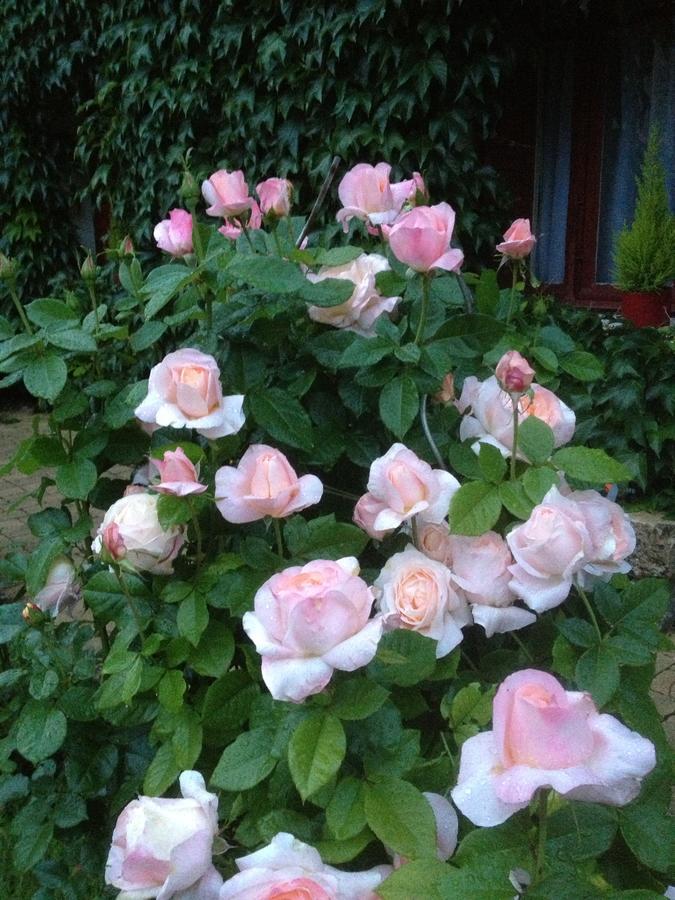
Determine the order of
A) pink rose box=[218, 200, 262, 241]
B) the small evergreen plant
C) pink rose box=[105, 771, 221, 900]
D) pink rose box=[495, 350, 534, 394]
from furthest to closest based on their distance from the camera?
the small evergreen plant
pink rose box=[218, 200, 262, 241]
pink rose box=[495, 350, 534, 394]
pink rose box=[105, 771, 221, 900]

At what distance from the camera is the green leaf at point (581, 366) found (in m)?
1.10

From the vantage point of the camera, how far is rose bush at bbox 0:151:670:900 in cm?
66

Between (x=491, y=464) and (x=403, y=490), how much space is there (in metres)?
0.09

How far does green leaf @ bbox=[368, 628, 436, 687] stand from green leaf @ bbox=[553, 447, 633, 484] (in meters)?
0.23

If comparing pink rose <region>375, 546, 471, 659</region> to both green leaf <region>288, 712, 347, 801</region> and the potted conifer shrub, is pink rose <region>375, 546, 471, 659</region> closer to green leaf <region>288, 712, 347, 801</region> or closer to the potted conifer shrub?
green leaf <region>288, 712, 347, 801</region>

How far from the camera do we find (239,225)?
4.22 feet

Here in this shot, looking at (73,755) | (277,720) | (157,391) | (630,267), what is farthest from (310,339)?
(630,267)

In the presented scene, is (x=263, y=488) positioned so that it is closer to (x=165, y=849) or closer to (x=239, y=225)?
(x=165, y=849)

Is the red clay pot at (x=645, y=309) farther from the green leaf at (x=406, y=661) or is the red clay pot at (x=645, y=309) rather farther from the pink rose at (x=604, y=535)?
the green leaf at (x=406, y=661)

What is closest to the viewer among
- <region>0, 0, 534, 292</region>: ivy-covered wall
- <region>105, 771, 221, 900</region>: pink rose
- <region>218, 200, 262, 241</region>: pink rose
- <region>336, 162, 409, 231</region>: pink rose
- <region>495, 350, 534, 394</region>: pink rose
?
<region>105, 771, 221, 900</region>: pink rose

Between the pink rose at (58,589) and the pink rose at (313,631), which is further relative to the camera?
the pink rose at (58,589)

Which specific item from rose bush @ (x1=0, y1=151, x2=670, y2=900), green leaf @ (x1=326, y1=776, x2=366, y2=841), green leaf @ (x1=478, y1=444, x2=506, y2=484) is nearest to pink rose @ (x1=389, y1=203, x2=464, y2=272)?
rose bush @ (x1=0, y1=151, x2=670, y2=900)

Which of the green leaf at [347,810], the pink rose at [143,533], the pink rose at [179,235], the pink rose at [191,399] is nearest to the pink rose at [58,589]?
the pink rose at [143,533]

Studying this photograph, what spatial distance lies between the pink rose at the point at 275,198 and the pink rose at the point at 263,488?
46cm
